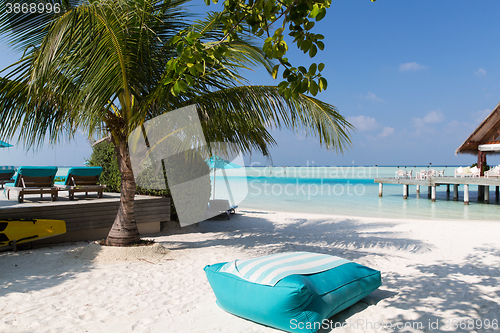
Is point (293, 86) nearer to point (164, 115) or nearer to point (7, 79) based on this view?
point (164, 115)

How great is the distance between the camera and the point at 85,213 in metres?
6.56

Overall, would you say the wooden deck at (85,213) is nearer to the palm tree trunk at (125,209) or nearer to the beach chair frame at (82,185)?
the beach chair frame at (82,185)

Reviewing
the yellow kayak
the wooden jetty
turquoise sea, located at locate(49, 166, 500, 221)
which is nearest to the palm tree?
the yellow kayak

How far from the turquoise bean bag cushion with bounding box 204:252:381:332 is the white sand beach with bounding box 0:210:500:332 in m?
0.18

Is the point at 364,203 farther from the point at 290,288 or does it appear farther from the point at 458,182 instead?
the point at 290,288

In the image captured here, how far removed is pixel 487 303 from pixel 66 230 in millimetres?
6854

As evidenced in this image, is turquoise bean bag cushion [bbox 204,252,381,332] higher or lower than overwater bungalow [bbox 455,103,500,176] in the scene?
lower

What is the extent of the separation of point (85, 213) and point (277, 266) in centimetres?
501

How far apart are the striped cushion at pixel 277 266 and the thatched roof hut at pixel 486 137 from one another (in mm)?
19290

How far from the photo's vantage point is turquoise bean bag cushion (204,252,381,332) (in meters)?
2.76

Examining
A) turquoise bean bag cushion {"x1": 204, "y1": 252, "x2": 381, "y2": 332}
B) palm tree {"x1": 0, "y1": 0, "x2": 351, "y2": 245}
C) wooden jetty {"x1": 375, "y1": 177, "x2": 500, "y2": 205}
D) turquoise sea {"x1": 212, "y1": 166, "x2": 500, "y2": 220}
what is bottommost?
turquoise sea {"x1": 212, "y1": 166, "x2": 500, "y2": 220}

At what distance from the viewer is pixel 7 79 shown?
510cm

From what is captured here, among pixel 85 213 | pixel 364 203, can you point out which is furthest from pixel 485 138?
pixel 85 213

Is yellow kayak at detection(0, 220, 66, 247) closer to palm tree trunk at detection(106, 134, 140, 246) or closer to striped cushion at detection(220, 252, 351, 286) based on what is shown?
palm tree trunk at detection(106, 134, 140, 246)
